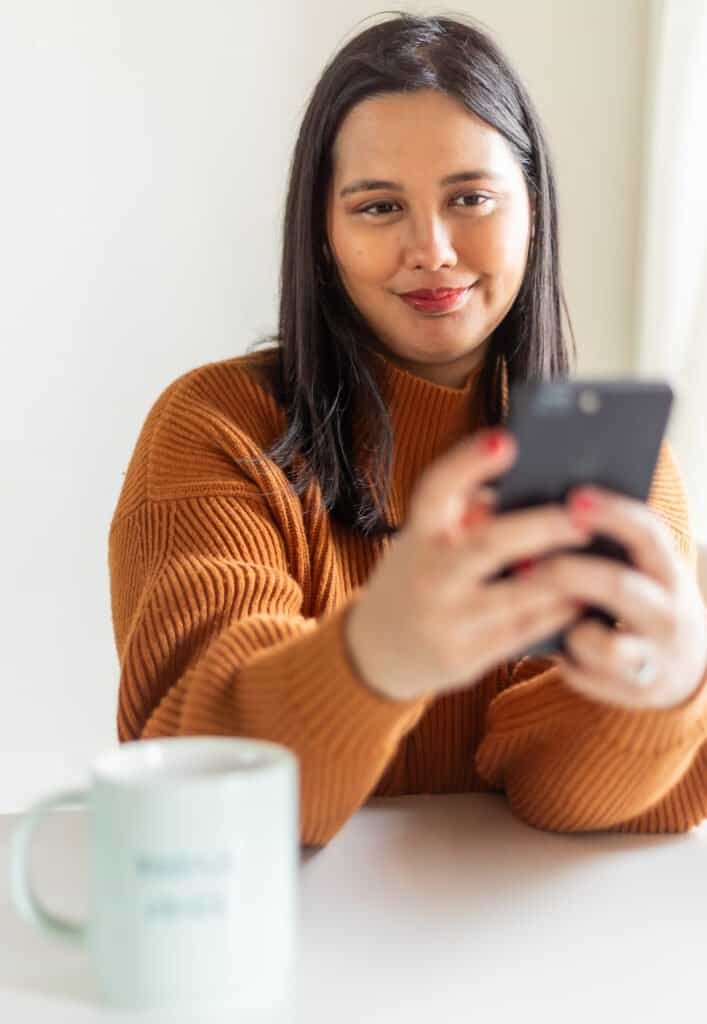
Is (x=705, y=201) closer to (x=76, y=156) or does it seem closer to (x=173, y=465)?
(x=76, y=156)

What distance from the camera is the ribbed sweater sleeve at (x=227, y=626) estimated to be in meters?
0.78

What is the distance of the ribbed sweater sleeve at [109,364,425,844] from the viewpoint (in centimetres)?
78

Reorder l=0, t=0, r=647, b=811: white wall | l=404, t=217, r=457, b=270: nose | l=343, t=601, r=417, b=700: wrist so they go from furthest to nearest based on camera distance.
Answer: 1. l=0, t=0, r=647, b=811: white wall
2. l=404, t=217, r=457, b=270: nose
3. l=343, t=601, r=417, b=700: wrist

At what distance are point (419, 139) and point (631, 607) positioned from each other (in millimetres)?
603

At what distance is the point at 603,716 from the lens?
94 centimetres

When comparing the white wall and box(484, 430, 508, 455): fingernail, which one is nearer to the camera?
box(484, 430, 508, 455): fingernail

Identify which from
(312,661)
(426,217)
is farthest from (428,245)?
(312,661)

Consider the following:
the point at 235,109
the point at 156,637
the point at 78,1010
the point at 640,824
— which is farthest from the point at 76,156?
the point at 78,1010

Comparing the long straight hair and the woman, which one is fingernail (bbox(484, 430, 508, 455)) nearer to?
the woman

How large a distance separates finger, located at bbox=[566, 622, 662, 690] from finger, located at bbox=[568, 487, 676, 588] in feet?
0.13

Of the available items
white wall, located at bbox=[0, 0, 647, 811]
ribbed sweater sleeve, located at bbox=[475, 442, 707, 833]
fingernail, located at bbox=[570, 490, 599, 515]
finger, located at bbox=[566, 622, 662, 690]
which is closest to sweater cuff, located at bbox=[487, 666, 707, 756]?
ribbed sweater sleeve, located at bbox=[475, 442, 707, 833]

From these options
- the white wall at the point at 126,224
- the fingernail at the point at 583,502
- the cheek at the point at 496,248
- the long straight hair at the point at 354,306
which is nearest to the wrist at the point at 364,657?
the fingernail at the point at 583,502

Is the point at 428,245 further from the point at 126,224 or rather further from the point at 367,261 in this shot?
the point at 126,224

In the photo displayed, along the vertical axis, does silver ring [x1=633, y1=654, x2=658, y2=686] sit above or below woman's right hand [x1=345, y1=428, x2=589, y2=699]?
below
